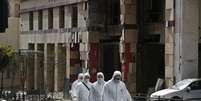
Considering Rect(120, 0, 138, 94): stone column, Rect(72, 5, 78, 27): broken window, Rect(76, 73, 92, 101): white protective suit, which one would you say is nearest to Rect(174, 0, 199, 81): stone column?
Rect(120, 0, 138, 94): stone column

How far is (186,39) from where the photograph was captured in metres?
32.2

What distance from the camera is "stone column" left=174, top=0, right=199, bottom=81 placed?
31.7m

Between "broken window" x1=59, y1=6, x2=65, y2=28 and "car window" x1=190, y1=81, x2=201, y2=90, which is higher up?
"broken window" x1=59, y1=6, x2=65, y2=28

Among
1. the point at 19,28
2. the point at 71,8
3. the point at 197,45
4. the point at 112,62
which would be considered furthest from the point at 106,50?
the point at 19,28

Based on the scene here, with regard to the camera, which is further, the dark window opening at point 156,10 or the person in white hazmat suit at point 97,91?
the dark window opening at point 156,10

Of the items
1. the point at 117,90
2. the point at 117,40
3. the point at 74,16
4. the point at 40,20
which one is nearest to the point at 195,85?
the point at 117,90

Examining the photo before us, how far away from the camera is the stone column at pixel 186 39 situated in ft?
104

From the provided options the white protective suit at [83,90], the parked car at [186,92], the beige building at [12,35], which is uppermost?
the beige building at [12,35]

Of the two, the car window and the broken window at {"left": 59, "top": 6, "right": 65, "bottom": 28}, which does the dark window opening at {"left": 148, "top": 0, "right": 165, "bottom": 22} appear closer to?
the broken window at {"left": 59, "top": 6, "right": 65, "bottom": 28}

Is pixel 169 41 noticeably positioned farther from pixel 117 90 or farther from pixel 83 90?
pixel 117 90

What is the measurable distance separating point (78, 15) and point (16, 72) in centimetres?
1170

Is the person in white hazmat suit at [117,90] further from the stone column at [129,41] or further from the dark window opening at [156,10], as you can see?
the stone column at [129,41]

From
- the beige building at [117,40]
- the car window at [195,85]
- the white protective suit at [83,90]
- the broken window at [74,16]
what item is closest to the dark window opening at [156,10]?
the beige building at [117,40]

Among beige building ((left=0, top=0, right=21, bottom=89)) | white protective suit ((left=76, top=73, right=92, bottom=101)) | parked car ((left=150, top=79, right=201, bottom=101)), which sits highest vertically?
beige building ((left=0, top=0, right=21, bottom=89))
